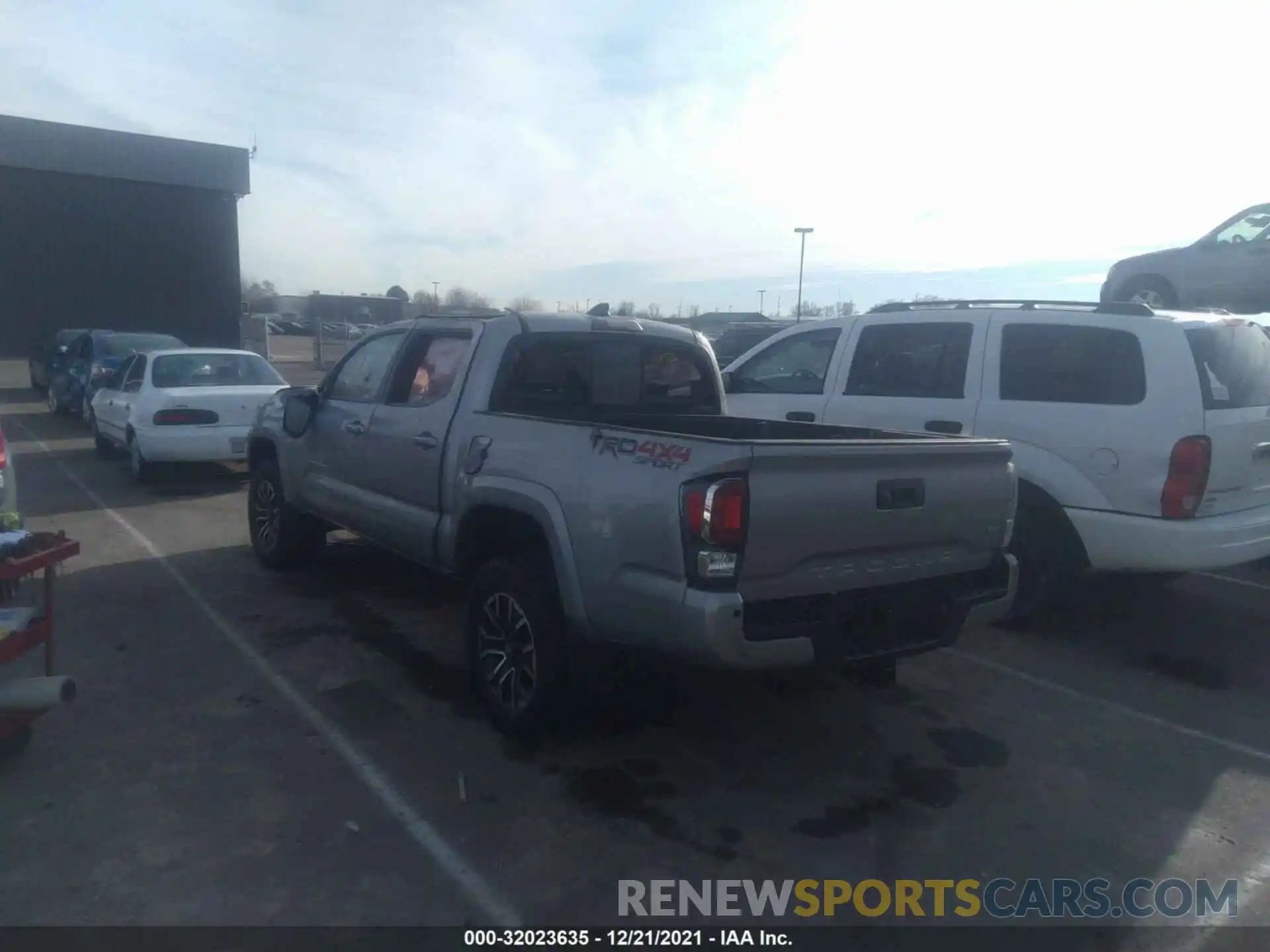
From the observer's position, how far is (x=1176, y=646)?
6.00 metres

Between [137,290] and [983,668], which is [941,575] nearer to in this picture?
[983,668]

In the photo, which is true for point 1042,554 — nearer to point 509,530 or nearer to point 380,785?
point 509,530

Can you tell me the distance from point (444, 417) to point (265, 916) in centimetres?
273

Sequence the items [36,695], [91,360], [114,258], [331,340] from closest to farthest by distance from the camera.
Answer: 1. [36,695]
2. [91,360]
3. [114,258]
4. [331,340]

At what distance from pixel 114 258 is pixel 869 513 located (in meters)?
37.7

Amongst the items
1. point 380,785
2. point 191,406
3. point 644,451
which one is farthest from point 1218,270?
point 191,406

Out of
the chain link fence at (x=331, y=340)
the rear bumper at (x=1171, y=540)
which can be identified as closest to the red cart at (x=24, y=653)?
the rear bumper at (x=1171, y=540)

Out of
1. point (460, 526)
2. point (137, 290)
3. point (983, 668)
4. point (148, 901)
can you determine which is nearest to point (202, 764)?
point (148, 901)

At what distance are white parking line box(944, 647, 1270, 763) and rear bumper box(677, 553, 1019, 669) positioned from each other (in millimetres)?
1186

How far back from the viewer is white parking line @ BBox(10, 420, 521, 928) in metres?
3.25

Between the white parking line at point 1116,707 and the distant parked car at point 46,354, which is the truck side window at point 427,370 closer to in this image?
the white parking line at point 1116,707

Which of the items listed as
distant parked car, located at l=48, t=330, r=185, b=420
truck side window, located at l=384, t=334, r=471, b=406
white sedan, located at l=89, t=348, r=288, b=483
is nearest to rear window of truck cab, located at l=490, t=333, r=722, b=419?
truck side window, located at l=384, t=334, r=471, b=406

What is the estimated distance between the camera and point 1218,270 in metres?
11.2

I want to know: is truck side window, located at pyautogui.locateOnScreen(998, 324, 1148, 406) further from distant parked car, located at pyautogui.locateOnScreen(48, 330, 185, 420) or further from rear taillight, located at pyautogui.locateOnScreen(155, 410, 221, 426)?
distant parked car, located at pyautogui.locateOnScreen(48, 330, 185, 420)
